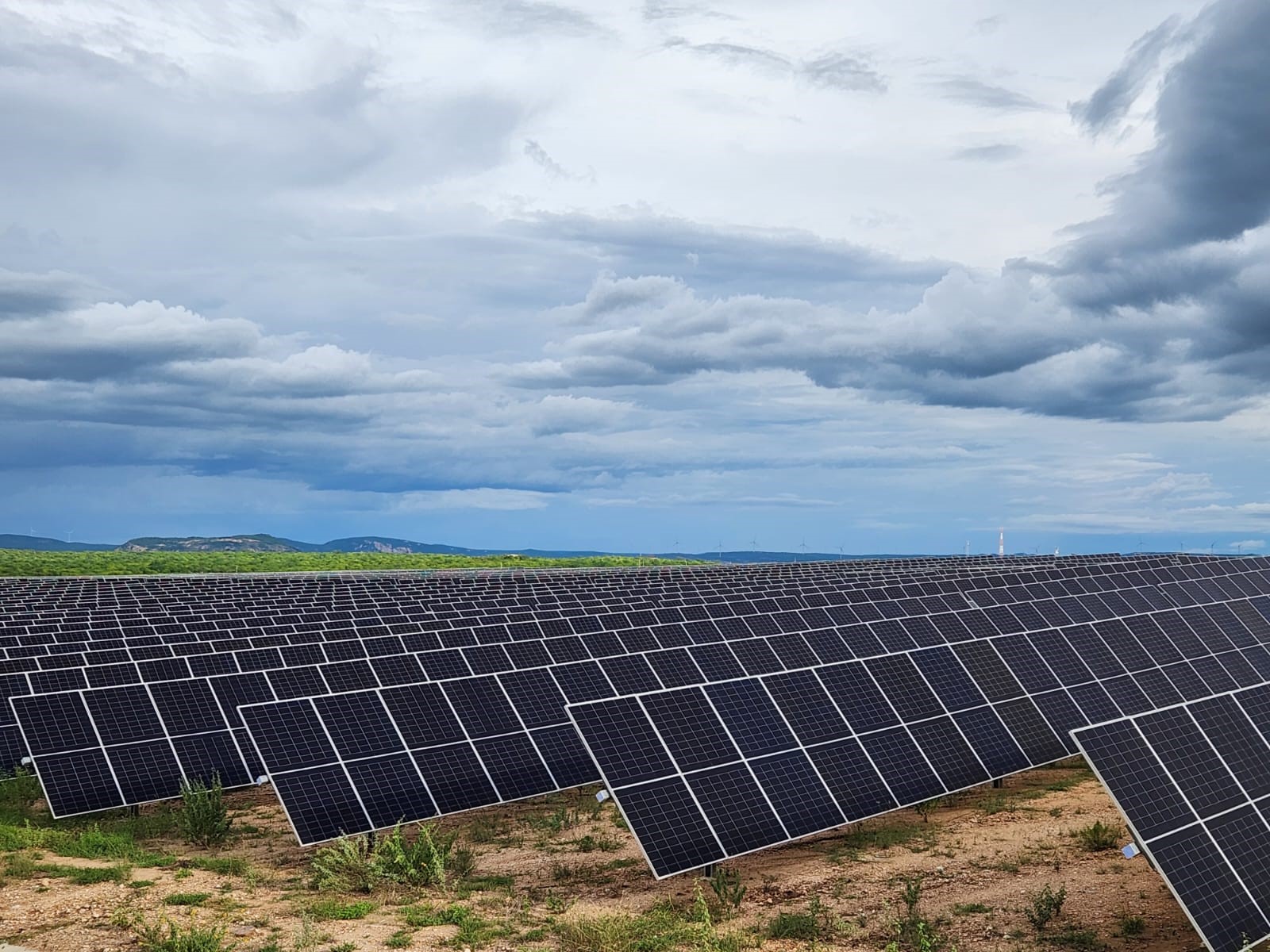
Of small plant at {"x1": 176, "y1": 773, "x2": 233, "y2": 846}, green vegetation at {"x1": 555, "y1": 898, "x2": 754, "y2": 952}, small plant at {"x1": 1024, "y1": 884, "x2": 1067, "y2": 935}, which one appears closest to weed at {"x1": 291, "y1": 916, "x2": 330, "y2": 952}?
green vegetation at {"x1": 555, "y1": 898, "x2": 754, "y2": 952}

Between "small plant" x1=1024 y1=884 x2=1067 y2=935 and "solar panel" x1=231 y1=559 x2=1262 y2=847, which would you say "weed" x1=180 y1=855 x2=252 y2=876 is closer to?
"solar panel" x1=231 y1=559 x2=1262 y2=847

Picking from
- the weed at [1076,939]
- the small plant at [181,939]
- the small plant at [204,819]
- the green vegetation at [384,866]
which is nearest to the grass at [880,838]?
the weed at [1076,939]

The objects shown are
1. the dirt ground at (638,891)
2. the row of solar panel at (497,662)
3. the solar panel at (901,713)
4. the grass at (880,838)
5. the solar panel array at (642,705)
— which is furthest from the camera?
the row of solar panel at (497,662)

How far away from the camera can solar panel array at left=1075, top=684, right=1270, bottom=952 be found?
34.7ft

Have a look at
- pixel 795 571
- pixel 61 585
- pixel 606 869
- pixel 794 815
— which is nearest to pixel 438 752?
pixel 606 869

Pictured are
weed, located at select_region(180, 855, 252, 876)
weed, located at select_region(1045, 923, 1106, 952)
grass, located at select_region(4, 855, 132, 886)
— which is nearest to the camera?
weed, located at select_region(1045, 923, 1106, 952)

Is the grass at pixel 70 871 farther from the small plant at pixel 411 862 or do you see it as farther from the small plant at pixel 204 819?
the small plant at pixel 411 862

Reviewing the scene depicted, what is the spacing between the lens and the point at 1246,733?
42.5 feet

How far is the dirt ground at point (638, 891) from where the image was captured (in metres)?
12.3

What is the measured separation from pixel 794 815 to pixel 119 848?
397 inches

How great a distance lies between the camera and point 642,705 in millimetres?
14680

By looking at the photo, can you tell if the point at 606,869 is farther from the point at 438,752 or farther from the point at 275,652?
the point at 275,652

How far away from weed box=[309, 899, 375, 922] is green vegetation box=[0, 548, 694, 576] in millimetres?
83083

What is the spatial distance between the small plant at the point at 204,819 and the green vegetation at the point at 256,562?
79.0m
